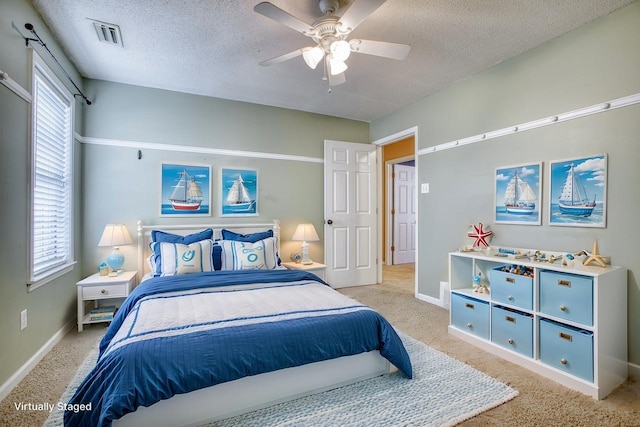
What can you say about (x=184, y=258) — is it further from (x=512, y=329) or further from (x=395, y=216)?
(x=395, y=216)

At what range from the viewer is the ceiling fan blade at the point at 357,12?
1.67 metres

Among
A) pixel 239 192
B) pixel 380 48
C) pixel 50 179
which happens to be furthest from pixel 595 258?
pixel 50 179

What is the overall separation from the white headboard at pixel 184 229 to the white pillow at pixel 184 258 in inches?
23.4

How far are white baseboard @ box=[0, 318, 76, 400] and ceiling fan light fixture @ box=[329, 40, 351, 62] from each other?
2950mm

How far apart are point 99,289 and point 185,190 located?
1.38m

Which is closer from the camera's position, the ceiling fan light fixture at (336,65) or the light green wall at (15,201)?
the light green wall at (15,201)

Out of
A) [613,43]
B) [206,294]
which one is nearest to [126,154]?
[206,294]

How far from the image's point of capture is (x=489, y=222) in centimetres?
312

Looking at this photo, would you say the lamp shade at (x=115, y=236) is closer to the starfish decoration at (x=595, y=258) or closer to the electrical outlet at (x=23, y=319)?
the electrical outlet at (x=23, y=319)

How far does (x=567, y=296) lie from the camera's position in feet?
6.89

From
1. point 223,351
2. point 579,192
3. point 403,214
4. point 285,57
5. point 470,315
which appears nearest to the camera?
point 223,351

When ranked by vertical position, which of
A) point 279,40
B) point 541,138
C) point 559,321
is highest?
point 279,40

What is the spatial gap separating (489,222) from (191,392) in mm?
2959

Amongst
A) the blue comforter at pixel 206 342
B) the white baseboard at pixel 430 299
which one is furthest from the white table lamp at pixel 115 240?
the white baseboard at pixel 430 299
